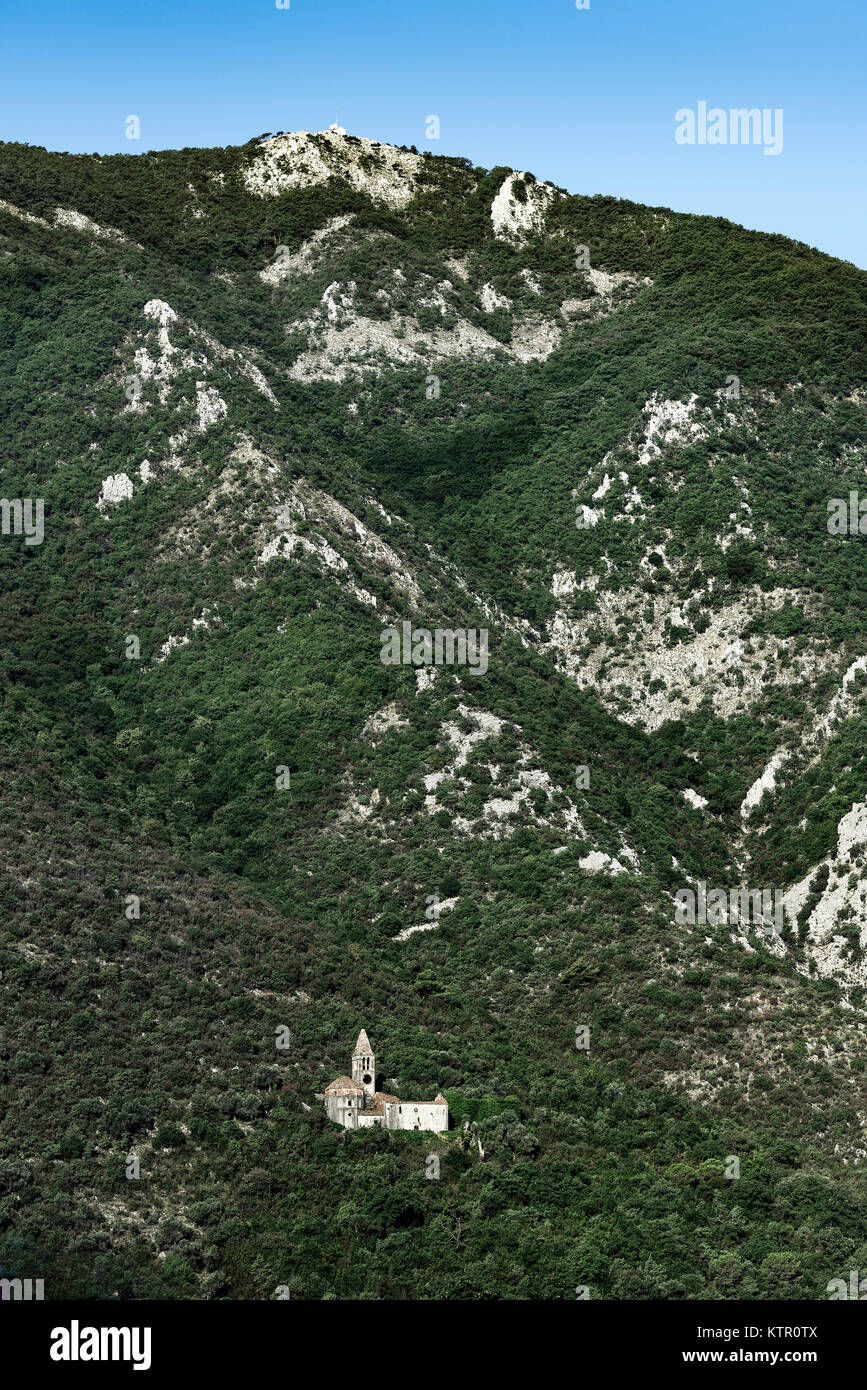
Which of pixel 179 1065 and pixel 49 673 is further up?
pixel 49 673

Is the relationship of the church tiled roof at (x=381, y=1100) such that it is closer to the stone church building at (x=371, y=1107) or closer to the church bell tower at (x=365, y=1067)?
the stone church building at (x=371, y=1107)

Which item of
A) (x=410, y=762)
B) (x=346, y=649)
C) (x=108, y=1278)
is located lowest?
(x=108, y=1278)

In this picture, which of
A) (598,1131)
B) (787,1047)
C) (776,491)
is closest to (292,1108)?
(598,1131)

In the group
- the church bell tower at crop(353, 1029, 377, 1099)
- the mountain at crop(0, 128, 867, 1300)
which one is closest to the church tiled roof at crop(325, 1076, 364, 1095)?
the church bell tower at crop(353, 1029, 377, 1099)

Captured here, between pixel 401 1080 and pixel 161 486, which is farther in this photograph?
pixel 161 486

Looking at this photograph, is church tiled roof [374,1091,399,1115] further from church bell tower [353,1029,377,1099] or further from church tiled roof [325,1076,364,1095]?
church tiled roof [325,1076,364,1095]

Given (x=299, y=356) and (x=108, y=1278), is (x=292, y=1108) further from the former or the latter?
(x=299, y=356)
